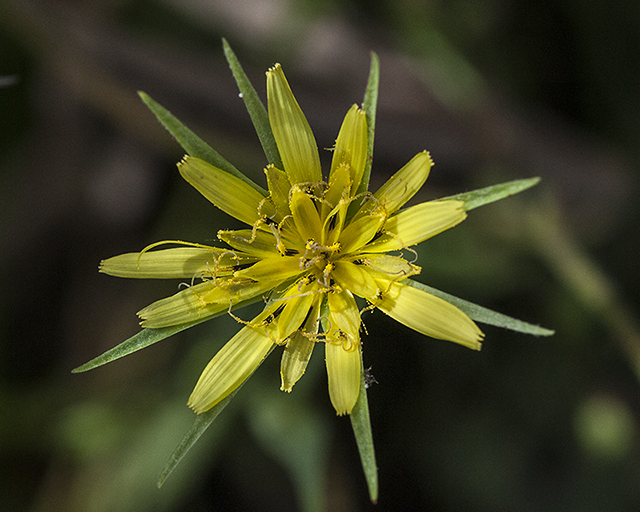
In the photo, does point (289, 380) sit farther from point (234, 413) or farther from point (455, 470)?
point (455, 470)

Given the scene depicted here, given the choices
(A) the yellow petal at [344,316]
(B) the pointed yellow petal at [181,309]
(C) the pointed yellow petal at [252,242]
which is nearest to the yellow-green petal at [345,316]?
(A) the yellow petal at [344,316]

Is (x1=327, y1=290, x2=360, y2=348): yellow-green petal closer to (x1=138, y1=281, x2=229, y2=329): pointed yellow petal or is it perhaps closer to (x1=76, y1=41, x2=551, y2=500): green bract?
(x1=76, y1=41, x2=551, y2=500): green bract

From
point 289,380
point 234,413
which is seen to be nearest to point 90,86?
point 234,413

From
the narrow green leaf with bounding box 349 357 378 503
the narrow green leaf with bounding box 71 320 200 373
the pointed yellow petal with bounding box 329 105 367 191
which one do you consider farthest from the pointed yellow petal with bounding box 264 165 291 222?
the narrow green leaf with bounding box 349 357 378 503

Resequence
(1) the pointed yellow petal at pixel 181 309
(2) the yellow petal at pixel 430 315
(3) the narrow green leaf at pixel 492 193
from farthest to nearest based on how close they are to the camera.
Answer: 1. (1) the pointed yellow petal at pixel 181 309
2. (2) the yellow petal at pixel 430 315
3. (3) the narrow green leaf at pixel 492 193

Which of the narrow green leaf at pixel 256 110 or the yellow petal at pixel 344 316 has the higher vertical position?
the narrow green leaf at pixel 256 110

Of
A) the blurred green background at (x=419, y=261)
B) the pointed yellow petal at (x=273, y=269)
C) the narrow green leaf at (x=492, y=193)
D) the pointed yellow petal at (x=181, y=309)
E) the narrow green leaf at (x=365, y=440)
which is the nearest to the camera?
the narrow green leaf at (x=365, y=440)

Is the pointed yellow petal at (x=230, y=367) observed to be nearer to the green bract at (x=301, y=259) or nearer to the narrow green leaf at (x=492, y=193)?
the green bract at (x=301, y=259)
